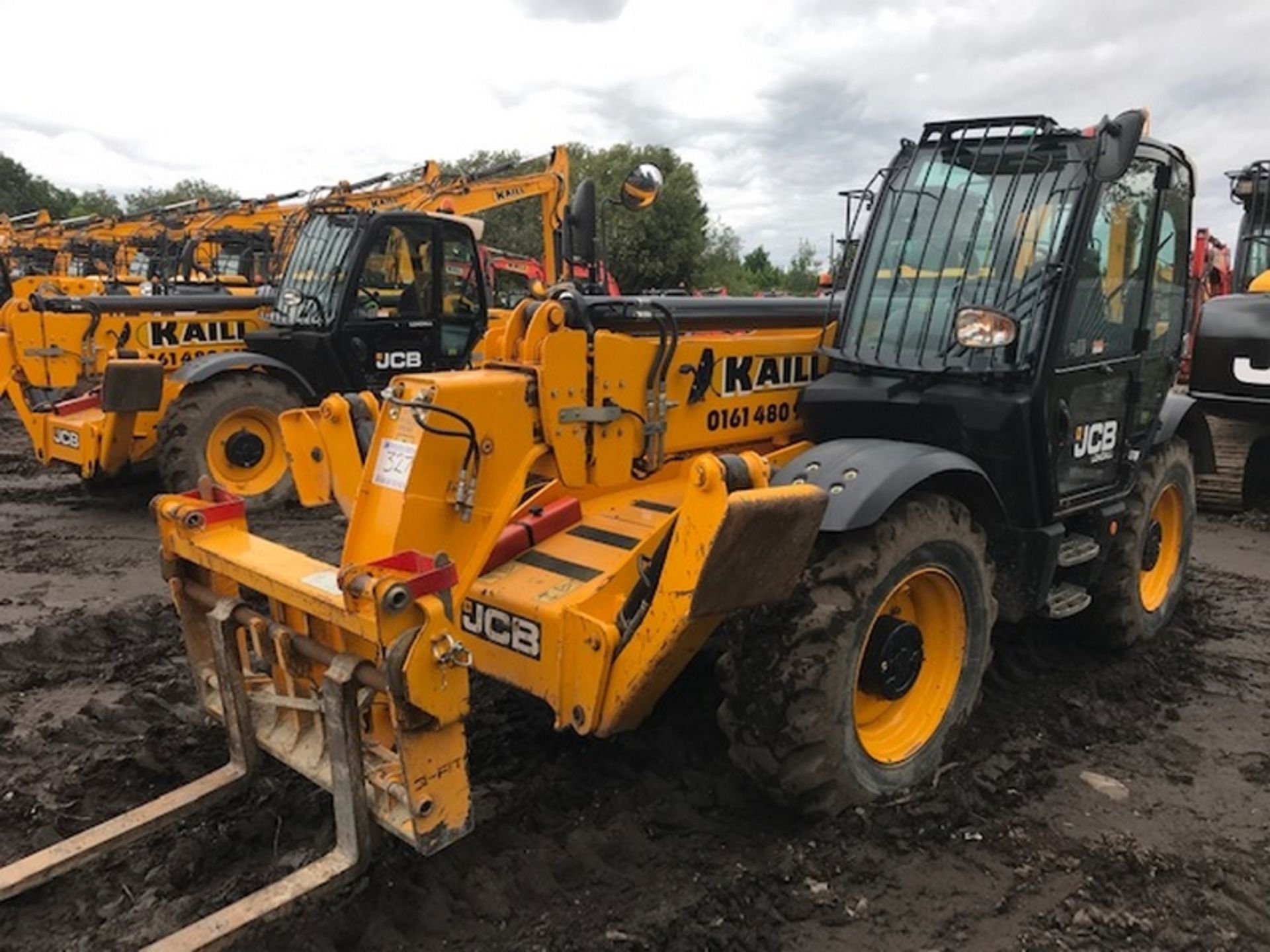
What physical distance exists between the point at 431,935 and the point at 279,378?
600 cm

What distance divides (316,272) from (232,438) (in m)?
1.44

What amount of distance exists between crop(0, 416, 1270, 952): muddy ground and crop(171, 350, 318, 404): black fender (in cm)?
330

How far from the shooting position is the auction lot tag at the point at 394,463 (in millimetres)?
2928

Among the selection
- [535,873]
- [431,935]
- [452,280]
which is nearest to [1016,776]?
[535,873]

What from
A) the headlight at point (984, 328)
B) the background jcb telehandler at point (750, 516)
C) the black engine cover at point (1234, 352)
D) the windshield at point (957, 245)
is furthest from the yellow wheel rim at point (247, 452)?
the black engine cover at point (1234, 352)

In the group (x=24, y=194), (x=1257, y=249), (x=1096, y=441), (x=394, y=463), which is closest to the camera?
(x=394, y=463)

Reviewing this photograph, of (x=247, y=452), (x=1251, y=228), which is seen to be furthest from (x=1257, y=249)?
(x=247, y=452)

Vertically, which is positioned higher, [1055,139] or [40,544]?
[1055,139]

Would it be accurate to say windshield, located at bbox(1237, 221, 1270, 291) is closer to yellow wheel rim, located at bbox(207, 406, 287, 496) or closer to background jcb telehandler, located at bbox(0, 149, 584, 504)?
background jcb telehandler, located at bbox(0, 149, 584, 504)

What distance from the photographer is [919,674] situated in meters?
3.52

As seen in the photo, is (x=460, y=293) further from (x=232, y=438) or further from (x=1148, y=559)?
(x=1148, y=559)

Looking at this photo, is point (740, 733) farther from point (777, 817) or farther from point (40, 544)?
point (40, 544)

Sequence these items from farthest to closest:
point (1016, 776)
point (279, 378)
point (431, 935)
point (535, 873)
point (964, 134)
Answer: point (279, 378)
point (964, 134)
point (1016, 776)
point (535, 873)
point (431, 935)

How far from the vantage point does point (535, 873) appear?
288 cm
